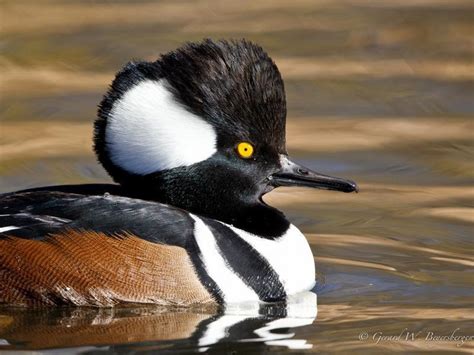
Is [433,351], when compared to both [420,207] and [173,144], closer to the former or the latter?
[173,144]

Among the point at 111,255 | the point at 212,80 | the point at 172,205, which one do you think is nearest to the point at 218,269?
the point at 172,205

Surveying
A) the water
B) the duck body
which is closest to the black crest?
the duck body

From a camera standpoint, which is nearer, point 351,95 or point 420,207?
point 420,207

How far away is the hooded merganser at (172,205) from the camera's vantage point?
311 inches

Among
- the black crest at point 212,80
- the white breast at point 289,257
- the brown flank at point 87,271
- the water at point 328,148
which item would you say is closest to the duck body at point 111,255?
the brown flank at point 87,271

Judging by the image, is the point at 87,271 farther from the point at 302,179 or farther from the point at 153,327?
the point at 302,179

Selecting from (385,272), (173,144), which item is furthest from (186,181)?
(385,272)

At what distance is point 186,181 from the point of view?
27.3ft

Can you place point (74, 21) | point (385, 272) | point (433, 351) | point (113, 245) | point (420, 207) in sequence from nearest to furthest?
point (433, 351) → point (113, 245) → point (385, 272) → point (420, 207) → point (74, 21)

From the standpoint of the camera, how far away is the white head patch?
318 inches

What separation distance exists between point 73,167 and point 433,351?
452 centimetres

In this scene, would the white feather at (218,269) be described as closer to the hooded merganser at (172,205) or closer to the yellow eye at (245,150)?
the hooded merganser at (172,205)

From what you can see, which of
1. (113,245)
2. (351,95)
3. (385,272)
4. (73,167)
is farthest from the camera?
(351,95)

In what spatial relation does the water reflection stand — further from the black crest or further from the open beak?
the black crest
